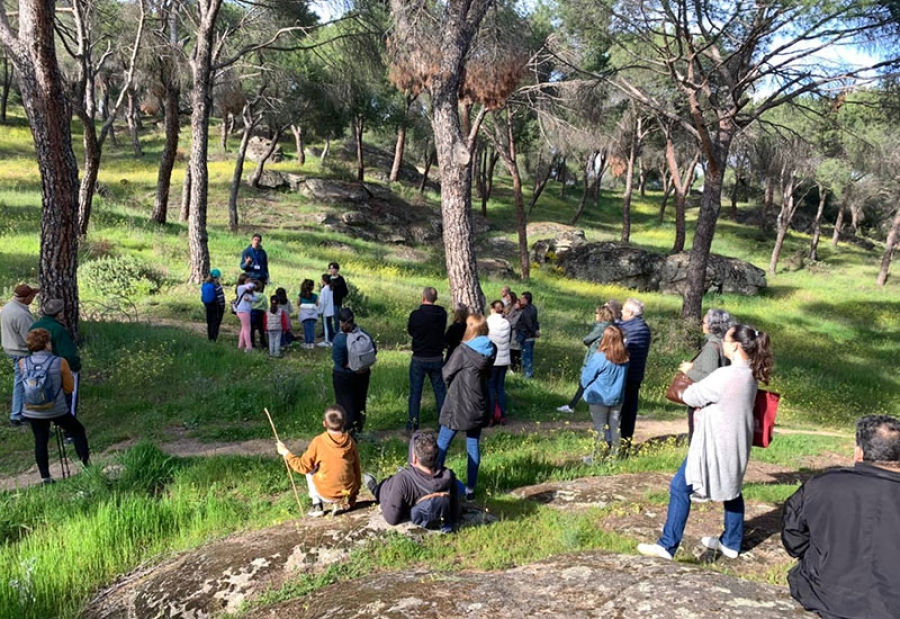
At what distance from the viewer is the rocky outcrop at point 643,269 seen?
26438 mm

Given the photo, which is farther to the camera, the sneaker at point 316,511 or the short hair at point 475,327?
the short hair at point 475,327

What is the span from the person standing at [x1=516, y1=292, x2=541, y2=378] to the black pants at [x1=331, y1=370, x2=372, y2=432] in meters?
4.13

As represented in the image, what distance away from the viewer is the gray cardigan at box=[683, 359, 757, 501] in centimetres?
414

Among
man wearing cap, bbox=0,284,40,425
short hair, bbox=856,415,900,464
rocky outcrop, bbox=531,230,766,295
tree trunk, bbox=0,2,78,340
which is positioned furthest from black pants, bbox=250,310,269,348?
rocky outcrop, bbox=531,230,766,295

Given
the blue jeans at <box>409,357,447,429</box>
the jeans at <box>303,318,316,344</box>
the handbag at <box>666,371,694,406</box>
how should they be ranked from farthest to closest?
the jeans at <box>303,318,316,344</box> < the blue jeans at <box>409,357,447,429</box> < the handbag at <box>666,371,694,406</box>

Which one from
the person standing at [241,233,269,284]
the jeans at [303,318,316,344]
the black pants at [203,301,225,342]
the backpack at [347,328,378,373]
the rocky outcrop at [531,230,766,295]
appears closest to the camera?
the backpack at [347,328,378,373]

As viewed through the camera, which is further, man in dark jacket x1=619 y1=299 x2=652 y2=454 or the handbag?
man in dark jacket x1=619 y1=299 x2=652 y2=454

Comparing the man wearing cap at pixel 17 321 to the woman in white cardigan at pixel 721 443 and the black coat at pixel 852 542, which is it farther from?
the black coat at pixel 852 542

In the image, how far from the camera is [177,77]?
19266 mm

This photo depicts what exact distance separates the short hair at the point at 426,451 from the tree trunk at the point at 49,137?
7608 millimetres

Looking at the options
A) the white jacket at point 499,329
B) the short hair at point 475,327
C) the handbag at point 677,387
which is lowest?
the white jacket at point 499,329

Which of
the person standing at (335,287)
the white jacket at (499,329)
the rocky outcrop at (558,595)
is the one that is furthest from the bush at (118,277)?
the rocky outcrop at (558,595)

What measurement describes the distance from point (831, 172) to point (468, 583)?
41.9 meters

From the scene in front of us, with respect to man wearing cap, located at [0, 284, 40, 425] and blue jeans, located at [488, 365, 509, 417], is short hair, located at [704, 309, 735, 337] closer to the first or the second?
blue jeans, located at [488, 365, 509, 417]
